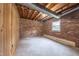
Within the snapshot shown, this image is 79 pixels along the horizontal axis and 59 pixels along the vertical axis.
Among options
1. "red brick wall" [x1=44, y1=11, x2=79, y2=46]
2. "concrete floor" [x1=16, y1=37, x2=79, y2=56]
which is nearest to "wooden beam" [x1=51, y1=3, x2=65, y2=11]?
"red brick wall" [x1=44, y1=11, x2=79, y2=46]

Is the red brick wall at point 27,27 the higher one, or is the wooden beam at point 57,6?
the wooden beam at point 57,6

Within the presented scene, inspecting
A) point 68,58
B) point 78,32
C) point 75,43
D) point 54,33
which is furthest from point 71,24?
point 68,58

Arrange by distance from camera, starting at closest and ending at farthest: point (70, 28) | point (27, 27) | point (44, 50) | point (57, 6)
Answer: point (44, 50) → point (57, 6) → point (70, 28) → point (27, 27)

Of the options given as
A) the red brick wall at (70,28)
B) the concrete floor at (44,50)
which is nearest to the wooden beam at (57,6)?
the red brick wall at (70,28)

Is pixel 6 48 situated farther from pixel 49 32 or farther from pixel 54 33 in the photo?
pixel 49 32

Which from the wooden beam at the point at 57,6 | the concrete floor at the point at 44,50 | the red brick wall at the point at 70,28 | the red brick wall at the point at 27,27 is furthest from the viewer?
the red brick wall at the point at 27,27

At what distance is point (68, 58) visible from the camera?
1282mm

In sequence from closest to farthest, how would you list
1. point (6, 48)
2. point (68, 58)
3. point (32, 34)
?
point (68, 58) < point (6, 48) < point (32, 34)

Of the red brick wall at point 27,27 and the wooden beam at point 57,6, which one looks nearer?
the wooden beam at point 57,6

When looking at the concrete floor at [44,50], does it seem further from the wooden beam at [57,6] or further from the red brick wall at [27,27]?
the wooden beam at [57,6]

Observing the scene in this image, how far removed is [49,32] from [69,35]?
1.24 meters

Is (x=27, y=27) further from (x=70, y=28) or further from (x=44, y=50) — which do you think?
(x=70, y=28)

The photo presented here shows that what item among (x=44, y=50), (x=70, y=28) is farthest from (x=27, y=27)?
(x=70, y=28)

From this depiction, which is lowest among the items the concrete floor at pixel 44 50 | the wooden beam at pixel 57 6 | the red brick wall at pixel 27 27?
the concrete floor at pixel 44 50
